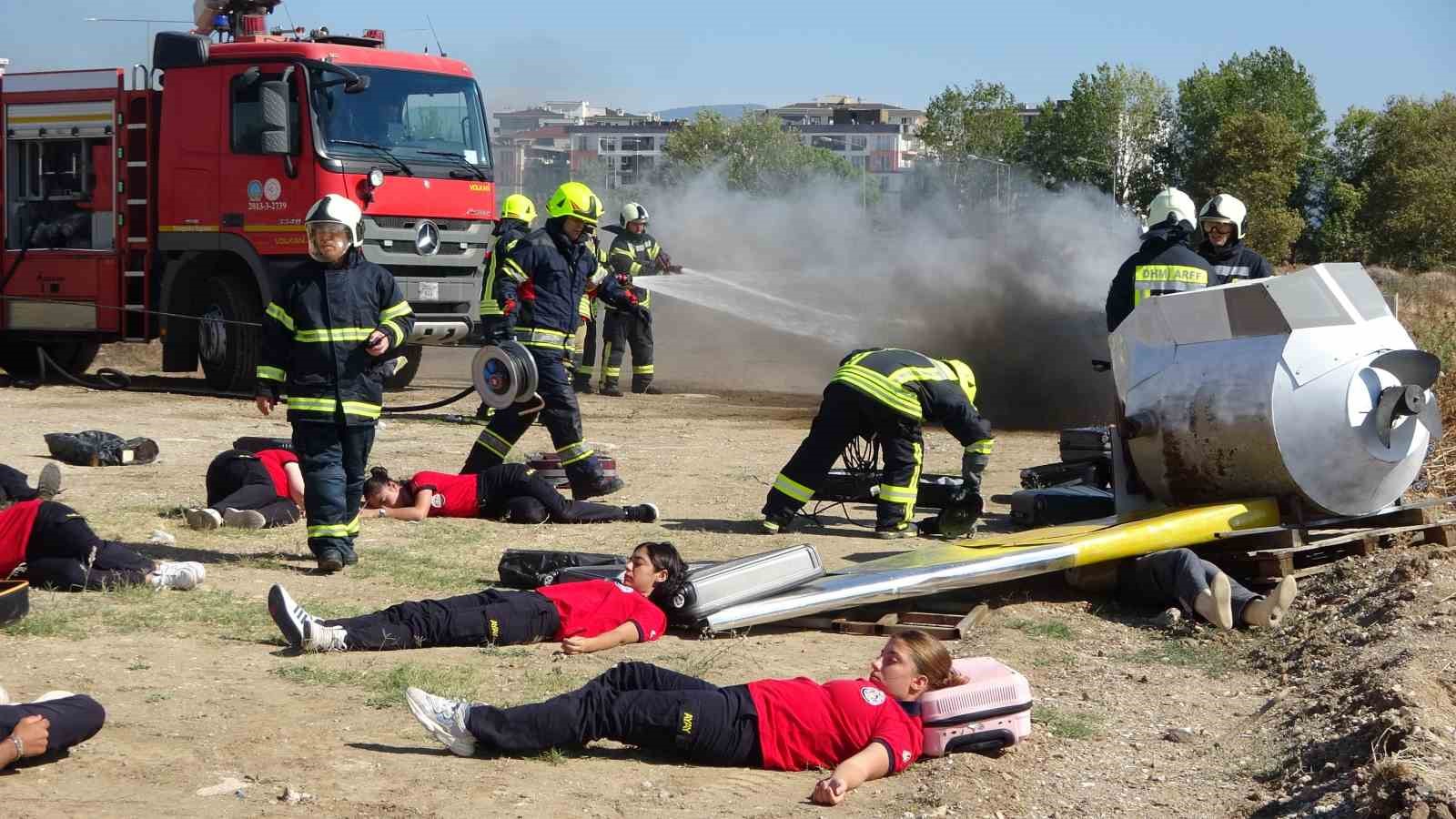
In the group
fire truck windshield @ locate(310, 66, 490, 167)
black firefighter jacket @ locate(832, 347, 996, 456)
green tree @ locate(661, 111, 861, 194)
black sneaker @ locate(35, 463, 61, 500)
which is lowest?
black sneaker @ locate(35, 463, 61, 500)

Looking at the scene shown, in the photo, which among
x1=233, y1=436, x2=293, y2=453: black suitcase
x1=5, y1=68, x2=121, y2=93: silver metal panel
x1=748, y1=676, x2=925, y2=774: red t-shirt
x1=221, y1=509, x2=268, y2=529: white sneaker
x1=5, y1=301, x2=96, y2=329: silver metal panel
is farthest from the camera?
x1=5, y1=301, x2=96, y2=329: silver metal panel

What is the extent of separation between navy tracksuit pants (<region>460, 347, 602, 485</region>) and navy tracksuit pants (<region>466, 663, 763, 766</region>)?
15.8 feet

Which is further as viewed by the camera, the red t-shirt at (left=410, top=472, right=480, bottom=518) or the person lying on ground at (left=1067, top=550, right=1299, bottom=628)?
the red t-shirt at (left=410, top=472, right=480, bottom=518)

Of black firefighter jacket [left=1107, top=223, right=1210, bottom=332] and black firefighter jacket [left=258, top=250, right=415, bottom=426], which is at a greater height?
black firefighter jacket [left=1107, top=223, right=1210, bottom=332]

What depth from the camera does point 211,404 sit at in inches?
580

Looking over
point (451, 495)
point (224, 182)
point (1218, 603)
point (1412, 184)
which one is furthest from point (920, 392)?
point (1412, 184)

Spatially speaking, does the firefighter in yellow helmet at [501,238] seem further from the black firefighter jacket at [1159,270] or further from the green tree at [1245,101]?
the green tree at [1245,101]

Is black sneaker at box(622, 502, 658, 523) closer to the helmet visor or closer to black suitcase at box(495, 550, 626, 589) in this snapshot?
black suitcase at box(495, 550, 626, 589)

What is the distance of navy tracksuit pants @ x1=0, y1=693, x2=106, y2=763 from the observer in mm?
4293

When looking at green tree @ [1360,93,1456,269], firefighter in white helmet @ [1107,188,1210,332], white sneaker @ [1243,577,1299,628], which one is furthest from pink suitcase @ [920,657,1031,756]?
green tree @ [1360,93,1456,269]

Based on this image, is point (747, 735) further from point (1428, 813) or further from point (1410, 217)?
point (1410, 217)

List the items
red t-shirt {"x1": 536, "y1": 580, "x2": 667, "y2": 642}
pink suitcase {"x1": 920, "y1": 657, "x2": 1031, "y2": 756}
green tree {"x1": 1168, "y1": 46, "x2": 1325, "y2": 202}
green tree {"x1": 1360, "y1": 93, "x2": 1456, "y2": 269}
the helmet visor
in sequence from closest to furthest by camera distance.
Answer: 1. pink suitcase {"x1": 920, "y1": 657, "x2": 1031, "y2": 756}
2. red t-shirt {"x1": 536, "y1": 580, "x2": 667, "y2": 642}
3. the helmet visor
4. green tree {"x1": 1360, "y1": 93, "x2": 1456, "y2": 269}
5. green tree {"x1": 1168, "y1": 46, "x2": 1325, "y2": 202}

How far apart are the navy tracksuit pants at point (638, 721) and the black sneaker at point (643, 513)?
4500mm

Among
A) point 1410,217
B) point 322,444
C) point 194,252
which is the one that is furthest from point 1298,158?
point 322,444
